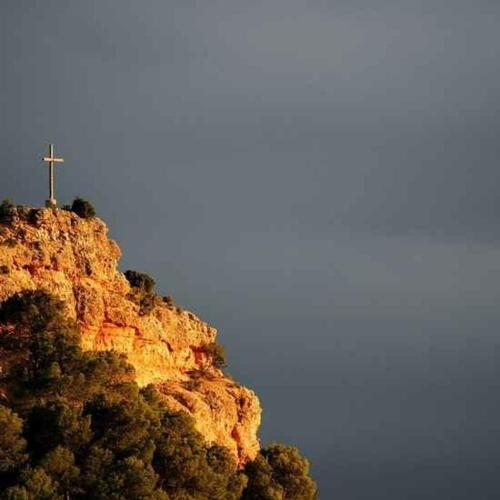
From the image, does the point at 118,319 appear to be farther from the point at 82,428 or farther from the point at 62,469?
the point at 62,469

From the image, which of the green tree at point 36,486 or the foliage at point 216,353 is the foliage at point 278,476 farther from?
the green tree at point 36,486

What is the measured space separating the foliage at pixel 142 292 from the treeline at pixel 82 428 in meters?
6.75

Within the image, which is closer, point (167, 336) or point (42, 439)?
point (42, 439)

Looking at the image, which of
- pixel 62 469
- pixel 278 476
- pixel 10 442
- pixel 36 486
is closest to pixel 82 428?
pixel 62 469

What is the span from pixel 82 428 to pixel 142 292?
17.2m

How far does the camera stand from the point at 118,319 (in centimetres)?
6644

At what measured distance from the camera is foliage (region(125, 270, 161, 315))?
69.4 metres

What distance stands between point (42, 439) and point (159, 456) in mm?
7284

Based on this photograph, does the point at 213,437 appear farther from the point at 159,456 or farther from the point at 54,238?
the point at 54,238

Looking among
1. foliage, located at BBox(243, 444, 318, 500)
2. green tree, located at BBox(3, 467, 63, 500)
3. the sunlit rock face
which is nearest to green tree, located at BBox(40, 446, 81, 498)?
green tree, located at BBox(3, 467, 63, 500)

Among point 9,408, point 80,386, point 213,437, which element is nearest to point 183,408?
point 213,437

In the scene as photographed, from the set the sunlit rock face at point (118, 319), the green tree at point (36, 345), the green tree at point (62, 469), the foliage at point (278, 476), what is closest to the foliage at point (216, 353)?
the sunlit rock face at point (118, 319)

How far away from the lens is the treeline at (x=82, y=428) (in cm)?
5412

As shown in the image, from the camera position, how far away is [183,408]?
66188 millimetres
